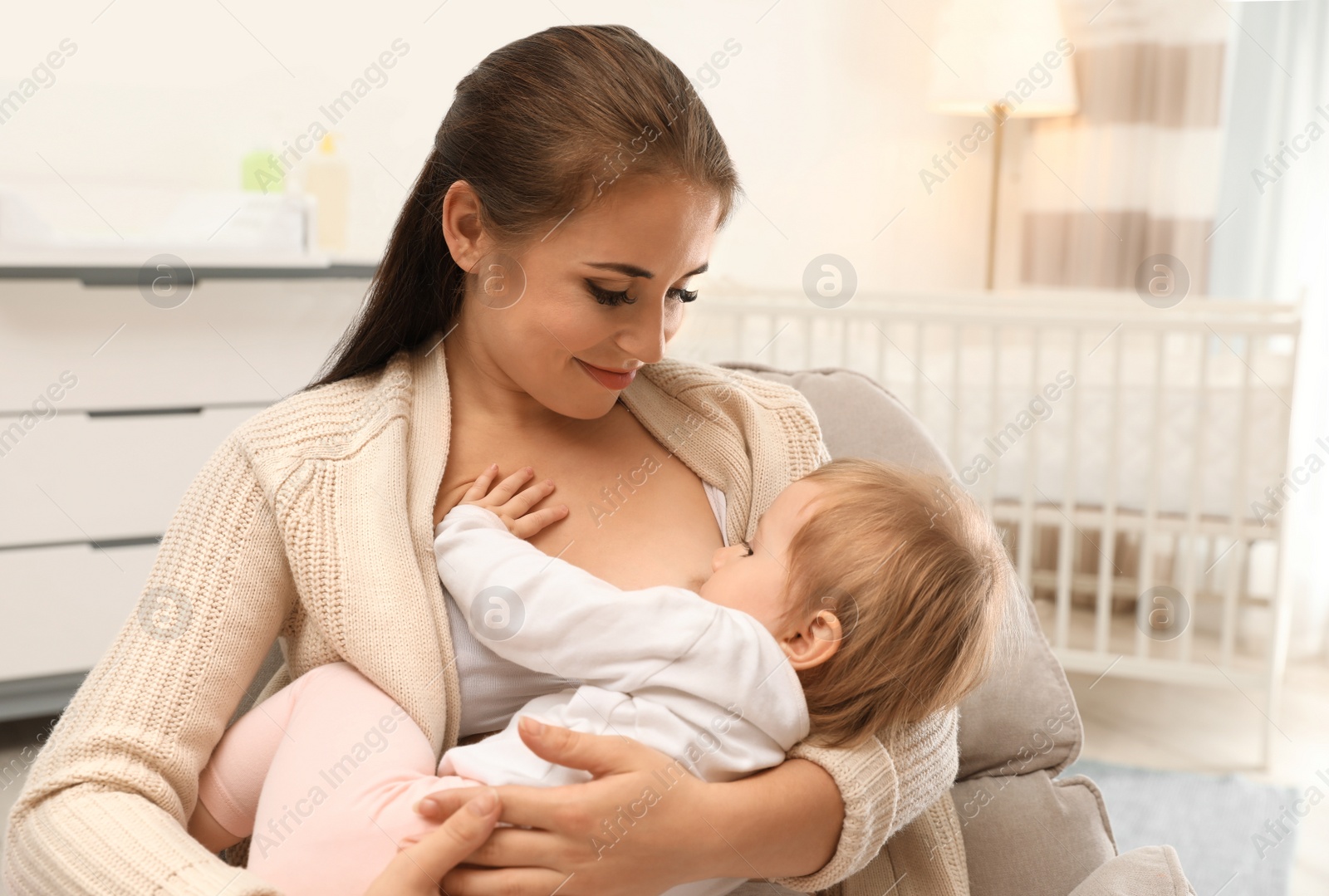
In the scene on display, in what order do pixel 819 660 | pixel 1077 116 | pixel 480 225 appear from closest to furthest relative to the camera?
pixel 819 660 → pixel 480 225 → pixel 1077 116

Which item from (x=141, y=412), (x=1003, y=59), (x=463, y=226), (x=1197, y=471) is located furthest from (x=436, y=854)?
(x=1003, y=59)

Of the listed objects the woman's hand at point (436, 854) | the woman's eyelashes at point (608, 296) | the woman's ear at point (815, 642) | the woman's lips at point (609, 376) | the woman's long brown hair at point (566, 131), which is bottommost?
the woman's hand at point (436, 854)

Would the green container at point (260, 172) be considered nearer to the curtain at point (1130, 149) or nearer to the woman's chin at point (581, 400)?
the woman's chin at point (581, 400)

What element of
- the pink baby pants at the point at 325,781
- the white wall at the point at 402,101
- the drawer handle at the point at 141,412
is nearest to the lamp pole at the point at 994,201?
the white wall at the point at 402,101

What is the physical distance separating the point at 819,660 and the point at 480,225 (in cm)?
53

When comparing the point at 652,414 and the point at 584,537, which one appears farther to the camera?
the point at 652,414

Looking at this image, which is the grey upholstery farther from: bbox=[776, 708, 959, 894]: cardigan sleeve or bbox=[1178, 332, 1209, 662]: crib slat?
bbox=[1178, 332, 1209, 662]: crib slat

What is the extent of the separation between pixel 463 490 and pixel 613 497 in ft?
0.51

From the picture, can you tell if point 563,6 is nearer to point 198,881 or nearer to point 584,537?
point 584,537

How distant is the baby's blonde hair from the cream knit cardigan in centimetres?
5

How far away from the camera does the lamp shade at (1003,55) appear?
3.49 meters

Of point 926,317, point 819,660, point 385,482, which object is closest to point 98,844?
point 385,482

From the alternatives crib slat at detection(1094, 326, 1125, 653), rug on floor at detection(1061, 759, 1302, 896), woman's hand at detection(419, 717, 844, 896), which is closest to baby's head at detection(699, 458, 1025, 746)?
woman's hand at detection(419, 717, 844, 896)

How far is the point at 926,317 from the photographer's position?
267cm
